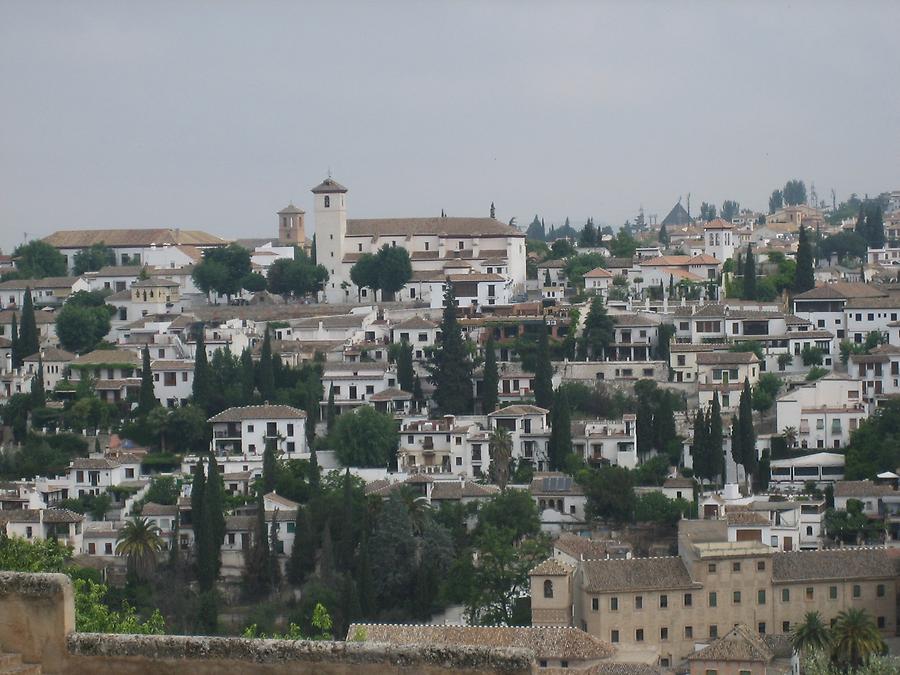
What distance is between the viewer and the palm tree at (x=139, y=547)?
30938 millimetres

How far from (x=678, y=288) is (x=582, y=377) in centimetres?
755

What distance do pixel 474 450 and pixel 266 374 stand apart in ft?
18.4

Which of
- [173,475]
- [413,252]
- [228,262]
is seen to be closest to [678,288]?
[413,252]

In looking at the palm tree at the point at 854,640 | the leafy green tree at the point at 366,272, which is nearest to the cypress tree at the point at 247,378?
the leafy green tree at the point at 366,272

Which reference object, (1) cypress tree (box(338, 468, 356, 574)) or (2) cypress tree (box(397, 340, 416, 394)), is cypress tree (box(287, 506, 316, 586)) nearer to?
(1) cypress tree (box(338, 468, 356, 574))

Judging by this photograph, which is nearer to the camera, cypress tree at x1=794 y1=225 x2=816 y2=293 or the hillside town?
the hillside town

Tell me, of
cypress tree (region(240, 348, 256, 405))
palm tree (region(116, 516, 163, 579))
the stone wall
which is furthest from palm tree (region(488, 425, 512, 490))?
the stone wall

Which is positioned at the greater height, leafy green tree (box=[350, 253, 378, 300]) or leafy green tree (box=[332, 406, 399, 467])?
leafy green tree (box=[350, 253, 378, 300])

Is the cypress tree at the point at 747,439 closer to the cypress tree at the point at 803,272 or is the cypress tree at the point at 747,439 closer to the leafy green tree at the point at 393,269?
the cypress tree at the point at 803,272

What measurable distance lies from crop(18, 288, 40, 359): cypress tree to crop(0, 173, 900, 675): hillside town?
0.19ft

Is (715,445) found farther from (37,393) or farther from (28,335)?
(28,335)

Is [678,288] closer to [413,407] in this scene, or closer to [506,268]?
[506,268]

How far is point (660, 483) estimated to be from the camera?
109 feet

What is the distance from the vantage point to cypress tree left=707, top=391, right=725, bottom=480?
32.8 m
